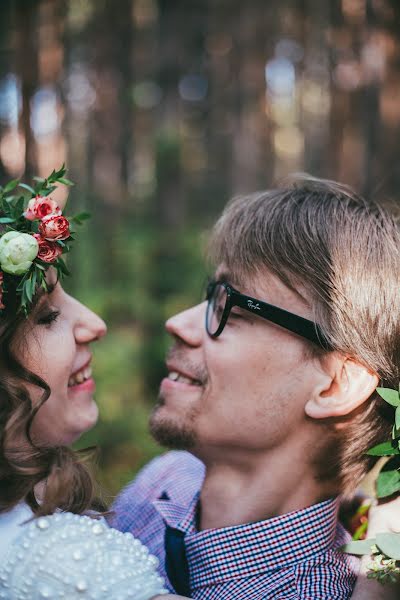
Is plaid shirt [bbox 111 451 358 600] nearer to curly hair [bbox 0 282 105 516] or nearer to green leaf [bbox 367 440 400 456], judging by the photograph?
green leaf [bbox 367 440 400 456]

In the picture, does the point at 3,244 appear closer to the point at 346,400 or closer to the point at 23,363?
the point at 23,363

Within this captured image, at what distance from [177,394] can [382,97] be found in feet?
21.3

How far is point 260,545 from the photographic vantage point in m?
2.27

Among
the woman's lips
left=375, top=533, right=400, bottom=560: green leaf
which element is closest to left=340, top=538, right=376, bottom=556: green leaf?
left=375, top=533, right=400, bottom=560: green leaf

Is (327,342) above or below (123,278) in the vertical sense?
above

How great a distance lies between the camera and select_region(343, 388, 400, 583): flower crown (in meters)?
1.92

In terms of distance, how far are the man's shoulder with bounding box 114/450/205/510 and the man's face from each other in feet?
1.46

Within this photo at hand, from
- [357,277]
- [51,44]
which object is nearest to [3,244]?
[357,277]

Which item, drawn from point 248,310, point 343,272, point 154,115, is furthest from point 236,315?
point 154,115

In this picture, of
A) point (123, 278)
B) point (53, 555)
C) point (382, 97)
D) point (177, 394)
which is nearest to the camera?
point (53, 555)

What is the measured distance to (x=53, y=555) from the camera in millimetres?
1792

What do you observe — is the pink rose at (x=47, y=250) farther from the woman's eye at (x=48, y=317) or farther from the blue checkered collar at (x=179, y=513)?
the blue checkered collar at (x=179, y=513)

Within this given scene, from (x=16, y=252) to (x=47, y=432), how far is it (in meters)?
0.79

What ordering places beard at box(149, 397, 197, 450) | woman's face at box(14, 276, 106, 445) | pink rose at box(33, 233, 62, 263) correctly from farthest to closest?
beard at box(149, 397, 197, 450) → woman's face at box(14, 276, 106, 445) → pink rose at box(33, 233, 62, 263)
